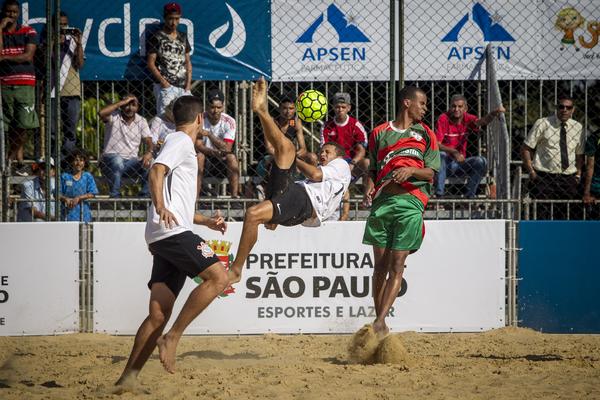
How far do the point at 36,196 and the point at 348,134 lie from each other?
358cm

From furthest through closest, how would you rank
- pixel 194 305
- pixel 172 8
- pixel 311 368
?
pixel 172 8
pixel 311 368
pixel 194 305

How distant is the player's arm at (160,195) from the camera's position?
5723 mm

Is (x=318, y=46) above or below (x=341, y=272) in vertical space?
above

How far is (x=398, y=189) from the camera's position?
7734 millimetres

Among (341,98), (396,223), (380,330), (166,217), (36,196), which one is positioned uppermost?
(341,98)

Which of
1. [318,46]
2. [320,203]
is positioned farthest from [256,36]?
[320,203]

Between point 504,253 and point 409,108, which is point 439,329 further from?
point 409,108

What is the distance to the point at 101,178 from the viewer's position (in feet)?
35.1

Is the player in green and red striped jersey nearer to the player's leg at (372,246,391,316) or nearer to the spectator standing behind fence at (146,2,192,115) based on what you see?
the player's leg at (372,246,391,316)

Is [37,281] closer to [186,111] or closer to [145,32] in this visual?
[145,32]

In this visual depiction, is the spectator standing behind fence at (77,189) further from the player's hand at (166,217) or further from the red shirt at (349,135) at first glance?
the player's hand at (166,217)

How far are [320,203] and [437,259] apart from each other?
6.00ft

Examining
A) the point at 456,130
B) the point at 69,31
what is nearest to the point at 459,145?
the point at 456,130

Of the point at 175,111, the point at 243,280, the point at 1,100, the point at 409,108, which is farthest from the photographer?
the point at 1,100
